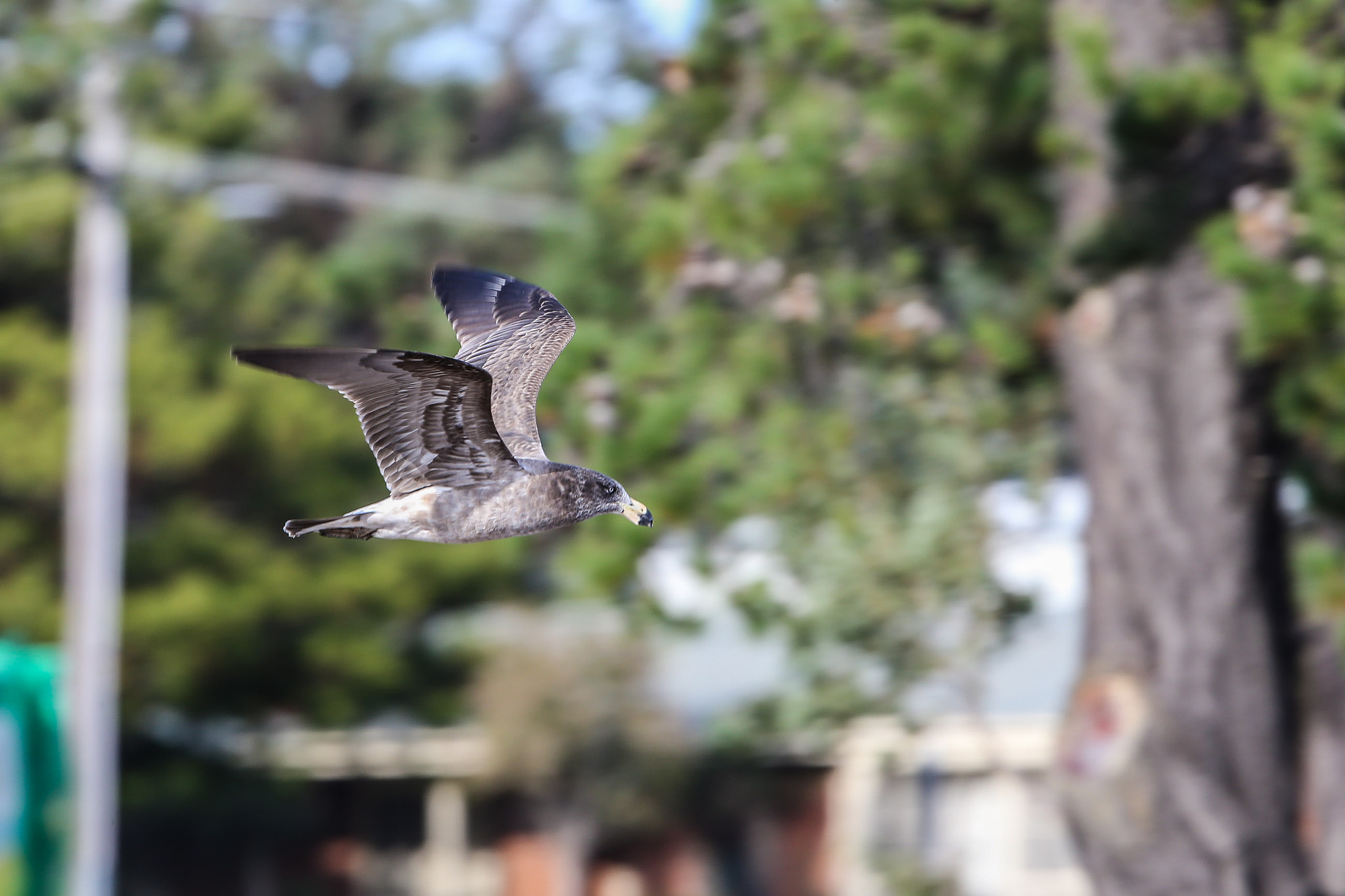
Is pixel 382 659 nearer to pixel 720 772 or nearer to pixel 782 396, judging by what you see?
pixel 720 772

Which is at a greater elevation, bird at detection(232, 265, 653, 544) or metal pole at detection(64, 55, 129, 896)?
metal pole at detection(64, 55, 129, 896)

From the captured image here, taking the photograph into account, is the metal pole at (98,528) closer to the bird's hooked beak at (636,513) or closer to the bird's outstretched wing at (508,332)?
the bird's outstretched wing at (508,332)

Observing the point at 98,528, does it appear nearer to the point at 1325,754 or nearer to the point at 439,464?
the point at 1325,754

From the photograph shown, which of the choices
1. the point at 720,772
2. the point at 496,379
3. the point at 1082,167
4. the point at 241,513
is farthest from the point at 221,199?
the point at 496,379

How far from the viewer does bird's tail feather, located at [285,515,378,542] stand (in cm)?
311

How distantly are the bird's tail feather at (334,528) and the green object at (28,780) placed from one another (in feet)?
29.3

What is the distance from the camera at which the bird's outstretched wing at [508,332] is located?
4129 mm

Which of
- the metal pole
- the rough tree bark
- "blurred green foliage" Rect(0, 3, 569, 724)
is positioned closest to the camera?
the rough tree bark

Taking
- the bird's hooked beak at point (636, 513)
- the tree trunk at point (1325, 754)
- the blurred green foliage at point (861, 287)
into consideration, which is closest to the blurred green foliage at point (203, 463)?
the blurred green foliage at point (861, 287)

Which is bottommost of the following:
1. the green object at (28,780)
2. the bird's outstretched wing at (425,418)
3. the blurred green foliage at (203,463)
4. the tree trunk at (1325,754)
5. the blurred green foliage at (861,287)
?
the tree trunk at (1325,754)

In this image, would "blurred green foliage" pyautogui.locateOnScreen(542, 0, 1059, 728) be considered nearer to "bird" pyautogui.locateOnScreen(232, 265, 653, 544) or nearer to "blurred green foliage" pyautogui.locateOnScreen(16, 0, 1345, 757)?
"blurred green foliage" pyautogui.locateOnScreen(16, 0, 1345, 757)

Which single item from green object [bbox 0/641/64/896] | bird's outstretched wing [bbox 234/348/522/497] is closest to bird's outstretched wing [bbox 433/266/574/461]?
bird's outstretched wing [bbox 234/348/522/497]

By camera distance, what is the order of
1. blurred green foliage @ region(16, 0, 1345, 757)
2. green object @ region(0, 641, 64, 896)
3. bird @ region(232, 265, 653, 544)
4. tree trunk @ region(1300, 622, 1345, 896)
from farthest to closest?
green object @ region(0, 641, 64, 896)
tree trunk @ region(1300, 622, 1345, 896)
blurred green foliage @ region(16, 0, 1345, 757)
bird @ region(232, 265, 653, 544)

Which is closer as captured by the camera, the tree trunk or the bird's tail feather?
the bird's tail feather
